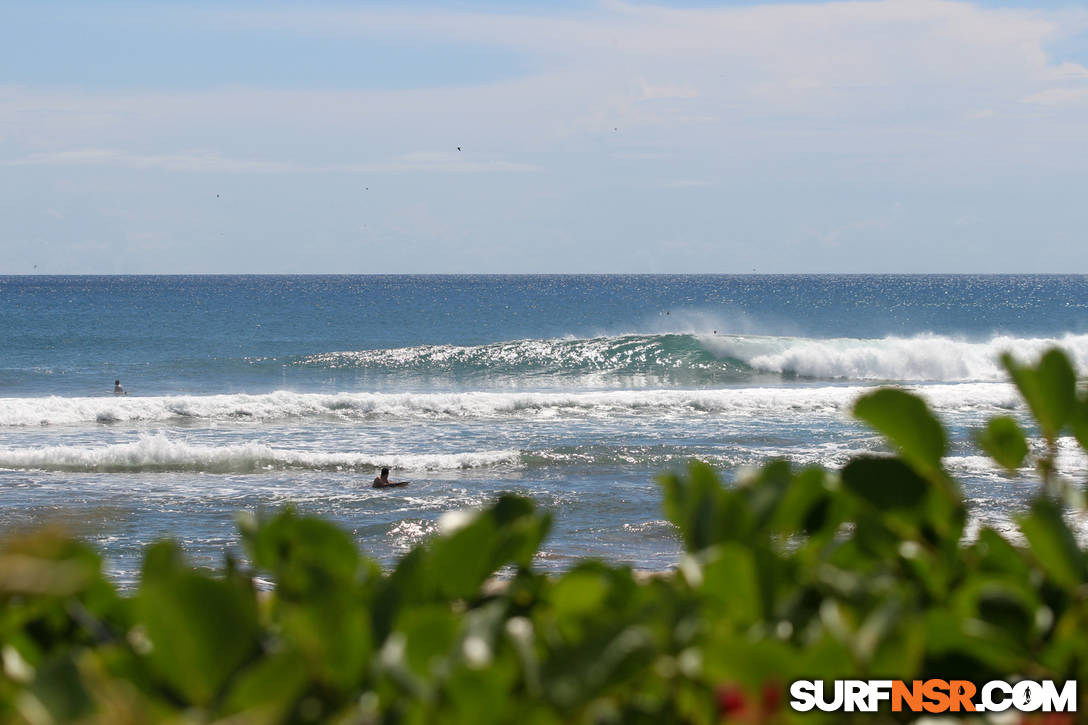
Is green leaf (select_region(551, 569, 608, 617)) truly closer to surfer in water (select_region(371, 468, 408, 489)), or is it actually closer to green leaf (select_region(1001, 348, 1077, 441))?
green leaf (select_region(1001, 348, 1077, 441))

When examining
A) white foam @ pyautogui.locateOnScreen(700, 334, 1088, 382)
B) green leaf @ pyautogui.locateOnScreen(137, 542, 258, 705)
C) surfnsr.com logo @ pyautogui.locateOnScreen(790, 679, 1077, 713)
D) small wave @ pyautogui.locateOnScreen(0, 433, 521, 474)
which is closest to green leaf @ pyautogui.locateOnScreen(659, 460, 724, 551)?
surfnsr.com logo @ pyautogui.locateOnScreen(790, 679, 1077, 713)

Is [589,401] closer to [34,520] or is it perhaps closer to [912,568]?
[34,520]

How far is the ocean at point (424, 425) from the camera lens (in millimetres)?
11570

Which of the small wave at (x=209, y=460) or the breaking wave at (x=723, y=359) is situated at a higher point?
the breaking wave at (x=723, y=359)

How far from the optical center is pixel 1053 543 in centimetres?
Result: 111

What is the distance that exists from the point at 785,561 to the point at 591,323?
65883mm

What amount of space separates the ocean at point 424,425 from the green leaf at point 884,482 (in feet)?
0.45

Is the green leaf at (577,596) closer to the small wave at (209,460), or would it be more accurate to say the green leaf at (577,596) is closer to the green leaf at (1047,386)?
the green leaf at (1047,386)

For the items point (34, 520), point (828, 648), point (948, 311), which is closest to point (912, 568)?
point (828, 648)

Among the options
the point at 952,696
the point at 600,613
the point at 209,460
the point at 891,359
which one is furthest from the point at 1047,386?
the point at 891,359

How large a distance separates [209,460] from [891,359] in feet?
73.0

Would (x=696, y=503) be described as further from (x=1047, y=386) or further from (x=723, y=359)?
(x=723, y=359)

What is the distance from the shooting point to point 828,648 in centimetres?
82

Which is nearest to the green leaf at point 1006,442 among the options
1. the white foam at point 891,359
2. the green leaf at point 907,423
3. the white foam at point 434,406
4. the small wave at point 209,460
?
the green leaf at point 907,423
